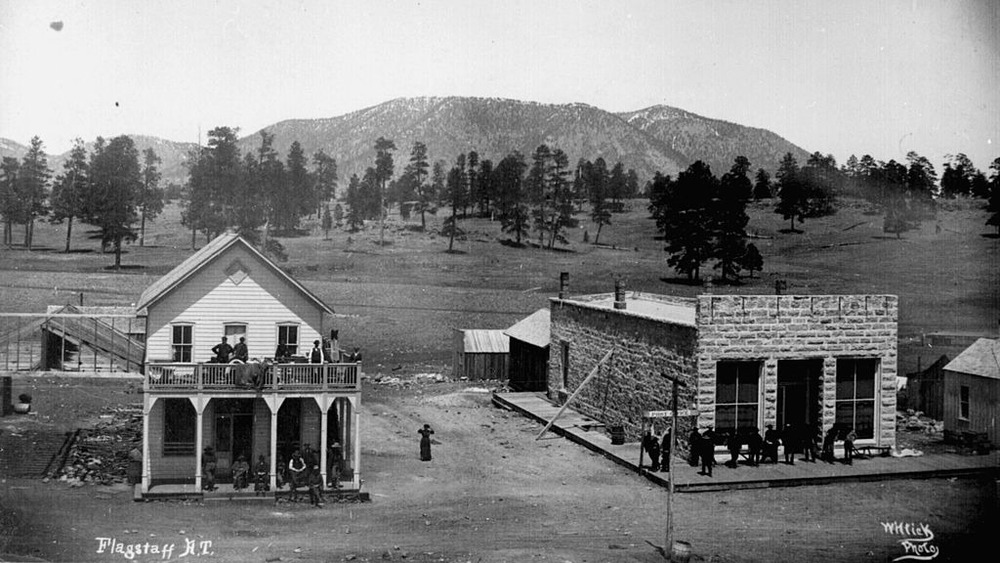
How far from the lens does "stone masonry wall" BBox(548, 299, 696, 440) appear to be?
27219mm

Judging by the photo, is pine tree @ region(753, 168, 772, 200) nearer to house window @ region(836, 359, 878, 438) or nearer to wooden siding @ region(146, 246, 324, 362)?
house window @ region(836, 359, 878, 438)

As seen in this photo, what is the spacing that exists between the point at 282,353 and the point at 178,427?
3.89m

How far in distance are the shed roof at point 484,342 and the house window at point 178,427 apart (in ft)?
73.2

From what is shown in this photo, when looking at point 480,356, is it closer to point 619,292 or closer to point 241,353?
point 619,292

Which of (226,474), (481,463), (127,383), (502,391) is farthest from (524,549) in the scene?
(127,383)

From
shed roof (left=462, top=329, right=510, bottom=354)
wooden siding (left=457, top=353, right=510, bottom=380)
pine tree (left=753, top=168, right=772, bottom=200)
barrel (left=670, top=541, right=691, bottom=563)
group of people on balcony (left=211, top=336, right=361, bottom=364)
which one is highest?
pine tree (left=753, top=168, right=772, bottom=200)

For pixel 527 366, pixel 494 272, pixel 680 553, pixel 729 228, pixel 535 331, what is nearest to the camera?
pixel 680 553

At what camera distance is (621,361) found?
103ft

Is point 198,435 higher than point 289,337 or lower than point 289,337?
lower

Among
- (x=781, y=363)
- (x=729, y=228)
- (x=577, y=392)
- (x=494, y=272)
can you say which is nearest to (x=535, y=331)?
(x=577, y=392)

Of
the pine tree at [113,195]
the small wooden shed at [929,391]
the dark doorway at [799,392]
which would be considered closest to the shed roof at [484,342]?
the small wooden shed at [929,391]

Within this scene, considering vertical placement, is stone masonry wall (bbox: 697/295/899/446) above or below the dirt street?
above

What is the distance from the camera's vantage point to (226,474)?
24953 mm

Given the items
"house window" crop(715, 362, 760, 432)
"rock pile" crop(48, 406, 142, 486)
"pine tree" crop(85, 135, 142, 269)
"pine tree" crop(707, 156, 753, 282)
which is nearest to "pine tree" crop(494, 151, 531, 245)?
"pine tree" crop(707, 156, 753, 282)
